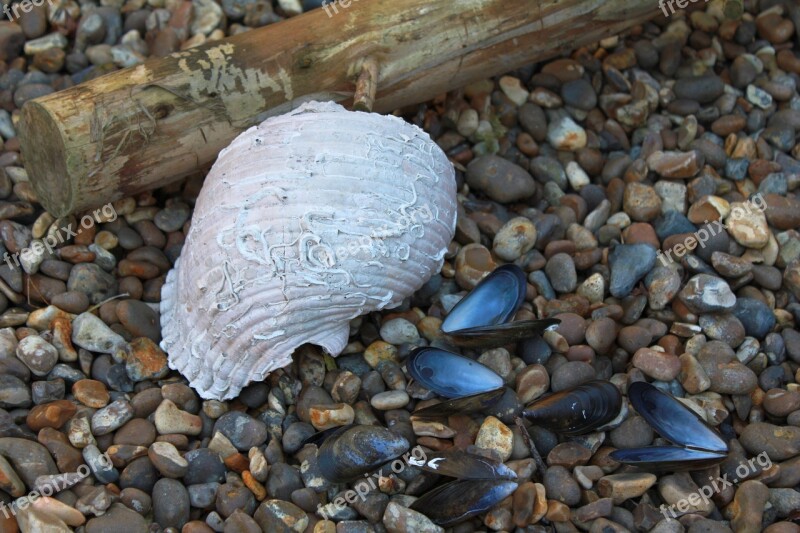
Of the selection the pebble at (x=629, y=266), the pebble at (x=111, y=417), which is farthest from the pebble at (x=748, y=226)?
the pebble at (x=111, y=417)

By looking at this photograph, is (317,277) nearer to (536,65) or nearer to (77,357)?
(77,357)

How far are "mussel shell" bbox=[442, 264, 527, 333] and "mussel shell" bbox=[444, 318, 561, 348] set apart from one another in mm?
97

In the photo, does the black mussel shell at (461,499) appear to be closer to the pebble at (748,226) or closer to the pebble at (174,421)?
the pebble at (174,421)

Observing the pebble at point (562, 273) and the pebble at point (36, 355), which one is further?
the pebble at point (562, 273)

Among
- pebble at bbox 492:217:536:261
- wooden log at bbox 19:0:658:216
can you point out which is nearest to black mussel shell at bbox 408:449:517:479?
pebble at bbox 492:217:536:261

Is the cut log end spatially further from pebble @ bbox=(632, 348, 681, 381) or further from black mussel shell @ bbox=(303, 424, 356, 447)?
pebble @ bbox=(632, 348, 681, 381)

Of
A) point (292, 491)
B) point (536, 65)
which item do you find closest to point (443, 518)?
point (292, 491)

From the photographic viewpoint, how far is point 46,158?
358cm

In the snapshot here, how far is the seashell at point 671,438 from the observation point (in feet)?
9.84

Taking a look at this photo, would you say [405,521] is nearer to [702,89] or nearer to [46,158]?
[46,158]

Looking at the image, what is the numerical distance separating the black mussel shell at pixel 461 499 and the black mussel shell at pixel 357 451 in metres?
0.20

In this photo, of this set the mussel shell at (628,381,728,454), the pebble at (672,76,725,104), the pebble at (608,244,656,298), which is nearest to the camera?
the mussel shell at (628,381,728,454)

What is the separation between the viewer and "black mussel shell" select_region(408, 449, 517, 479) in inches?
116

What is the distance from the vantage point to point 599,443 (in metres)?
3.19
